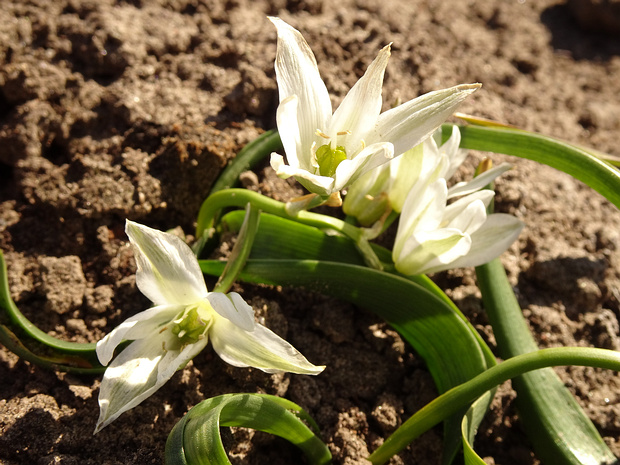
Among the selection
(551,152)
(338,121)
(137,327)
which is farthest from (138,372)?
(551,152)

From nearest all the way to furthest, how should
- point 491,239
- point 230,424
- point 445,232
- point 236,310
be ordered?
point 236,310, point 230,424, point 445,232, point 491,239

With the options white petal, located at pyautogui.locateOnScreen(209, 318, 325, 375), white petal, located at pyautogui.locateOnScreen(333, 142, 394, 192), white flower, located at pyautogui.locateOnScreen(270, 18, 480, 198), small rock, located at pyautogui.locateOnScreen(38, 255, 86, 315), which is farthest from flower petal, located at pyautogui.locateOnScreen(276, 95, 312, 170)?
small rock, located at pyautogui.locateOnScreen(38, 255, 86, 315)

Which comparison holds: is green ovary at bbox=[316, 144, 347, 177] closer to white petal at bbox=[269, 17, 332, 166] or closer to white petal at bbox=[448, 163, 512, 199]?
white petal at bbox=[269, 17, 332, 166]

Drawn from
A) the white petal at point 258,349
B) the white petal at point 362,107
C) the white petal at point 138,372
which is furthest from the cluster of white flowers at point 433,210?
the white petal at point 138,372

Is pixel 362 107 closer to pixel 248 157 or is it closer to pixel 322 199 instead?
pixel 322 199

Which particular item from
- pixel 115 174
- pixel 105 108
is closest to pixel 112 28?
pixel 105 108

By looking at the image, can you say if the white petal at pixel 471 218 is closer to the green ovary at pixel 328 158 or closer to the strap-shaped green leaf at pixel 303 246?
the strap-shaped green leaf at pixel 303 246
